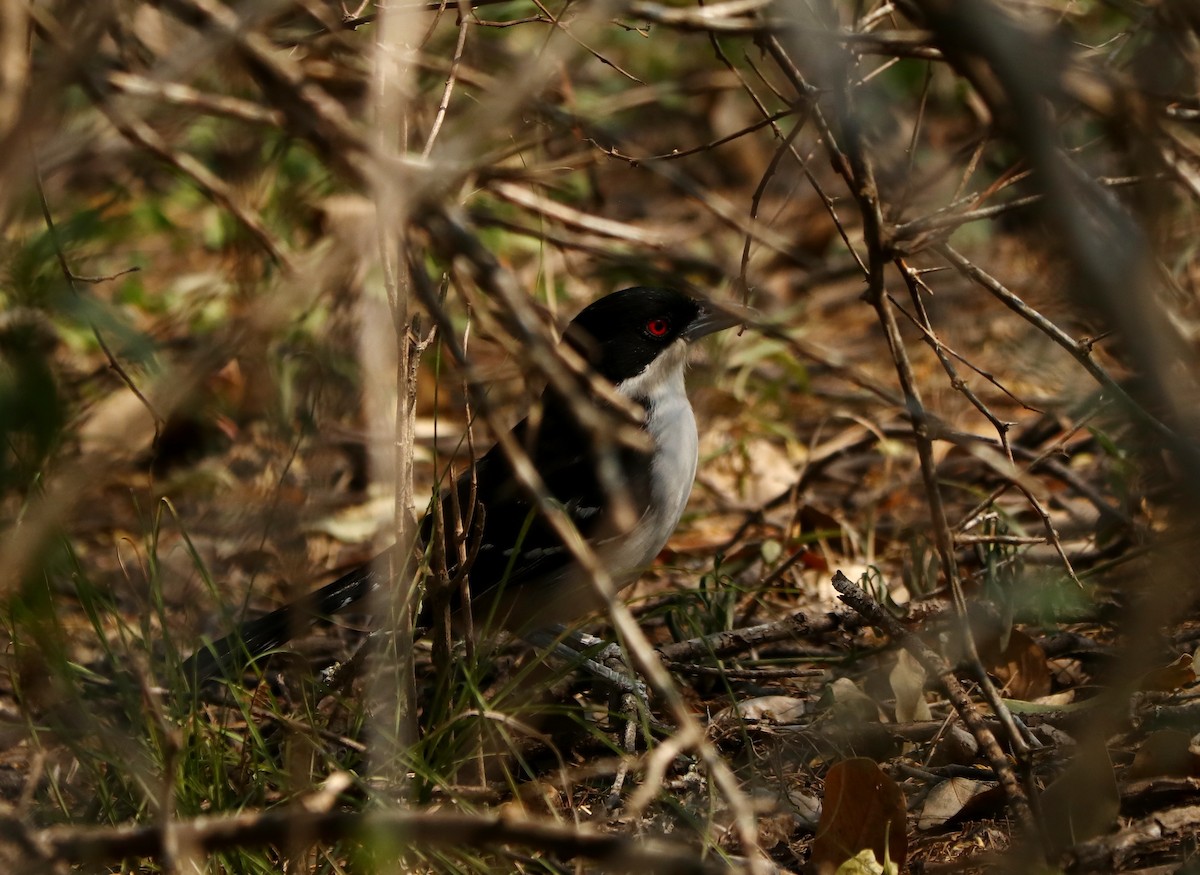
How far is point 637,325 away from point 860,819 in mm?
2708

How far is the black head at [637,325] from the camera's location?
5.41m

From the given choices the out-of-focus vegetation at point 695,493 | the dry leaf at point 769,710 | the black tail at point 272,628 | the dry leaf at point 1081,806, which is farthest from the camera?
the dry leaf at point 769,710

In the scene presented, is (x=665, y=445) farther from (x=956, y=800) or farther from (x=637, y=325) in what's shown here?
(x=956, y=800)

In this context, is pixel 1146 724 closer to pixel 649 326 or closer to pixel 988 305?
pixel 649 326

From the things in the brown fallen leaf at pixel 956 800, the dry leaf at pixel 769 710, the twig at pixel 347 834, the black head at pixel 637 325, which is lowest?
the dry leaf at pixel 769 710

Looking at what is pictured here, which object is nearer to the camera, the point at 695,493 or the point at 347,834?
the point at 347,834

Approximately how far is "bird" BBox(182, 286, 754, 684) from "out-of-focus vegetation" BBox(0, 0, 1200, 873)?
0.87 feet

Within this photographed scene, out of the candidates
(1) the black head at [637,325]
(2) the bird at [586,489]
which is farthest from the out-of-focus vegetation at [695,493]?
(1) the black head at [637,325]

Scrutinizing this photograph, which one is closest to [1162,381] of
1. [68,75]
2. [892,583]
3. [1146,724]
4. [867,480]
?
[68,75]

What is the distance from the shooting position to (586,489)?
512 cm

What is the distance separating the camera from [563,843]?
2.13 metres

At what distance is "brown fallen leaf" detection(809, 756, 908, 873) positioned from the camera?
124 inches

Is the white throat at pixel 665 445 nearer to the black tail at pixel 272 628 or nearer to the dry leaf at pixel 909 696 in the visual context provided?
the black tail at pixel 272 628

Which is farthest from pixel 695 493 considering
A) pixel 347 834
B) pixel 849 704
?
pixel 347 834
